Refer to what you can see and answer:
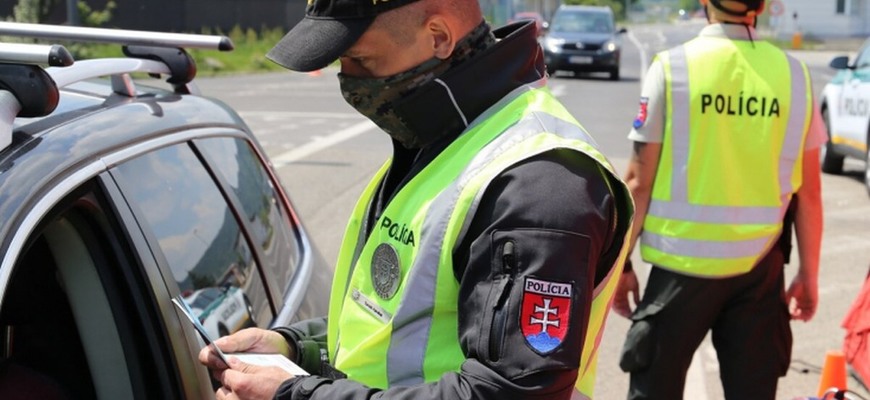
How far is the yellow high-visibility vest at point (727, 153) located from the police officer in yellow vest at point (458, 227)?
1.66 meters

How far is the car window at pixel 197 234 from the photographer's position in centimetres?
254

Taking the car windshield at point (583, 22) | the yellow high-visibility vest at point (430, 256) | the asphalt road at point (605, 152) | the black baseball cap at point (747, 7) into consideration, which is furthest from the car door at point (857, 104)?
the car windshield at point (583, 22)

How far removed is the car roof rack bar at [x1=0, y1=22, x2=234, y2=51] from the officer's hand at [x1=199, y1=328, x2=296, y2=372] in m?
0.78

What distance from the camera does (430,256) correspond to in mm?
1809

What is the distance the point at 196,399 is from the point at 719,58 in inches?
80.8

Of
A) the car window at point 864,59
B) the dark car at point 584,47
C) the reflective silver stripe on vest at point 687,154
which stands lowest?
the dark car at point 584,47

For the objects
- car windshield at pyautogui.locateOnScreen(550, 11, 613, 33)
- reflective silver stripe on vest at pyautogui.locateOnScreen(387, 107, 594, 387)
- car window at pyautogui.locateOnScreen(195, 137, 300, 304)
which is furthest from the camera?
car windshield at pyautogui.locateOnScreen(550, 11, 613, 33)

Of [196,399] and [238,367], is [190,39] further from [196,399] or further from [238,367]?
[238,367]

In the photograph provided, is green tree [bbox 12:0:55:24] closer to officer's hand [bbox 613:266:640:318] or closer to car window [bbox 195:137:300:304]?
officer's hand [bbox 613:266:640:318]

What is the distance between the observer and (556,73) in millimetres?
28688

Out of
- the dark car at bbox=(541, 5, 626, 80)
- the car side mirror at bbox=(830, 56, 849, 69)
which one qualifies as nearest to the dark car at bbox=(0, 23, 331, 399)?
the car side mirror at bbox=(830, 56, 849, 69)

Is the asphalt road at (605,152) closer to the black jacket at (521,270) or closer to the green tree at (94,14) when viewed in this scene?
the green tree at (94,14)

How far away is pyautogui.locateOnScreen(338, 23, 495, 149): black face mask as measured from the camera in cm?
196

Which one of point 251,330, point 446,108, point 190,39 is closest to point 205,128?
point 190,39
